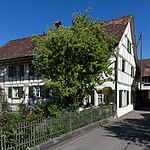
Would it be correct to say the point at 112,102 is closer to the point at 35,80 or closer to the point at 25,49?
the point at 35,80

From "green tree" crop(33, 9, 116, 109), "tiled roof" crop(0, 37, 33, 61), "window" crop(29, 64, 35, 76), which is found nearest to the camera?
"green tree" crop(33, 9, 116, 109)

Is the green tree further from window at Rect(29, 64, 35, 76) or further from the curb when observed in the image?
window at Rect(29, 64, 35, 76)

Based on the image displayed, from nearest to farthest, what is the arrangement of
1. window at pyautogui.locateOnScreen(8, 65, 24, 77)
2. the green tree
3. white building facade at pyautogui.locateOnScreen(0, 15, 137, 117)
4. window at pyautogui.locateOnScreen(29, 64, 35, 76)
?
1. the green tree
2. white building facade at pyautogui.locateOnScreen(0, 15, 137, 117)
3. window at pyautogui.locateOnScreen(29, 64, 35, 76)
4. window at pyautogui.locateOnScreen(8, 65, 24, 77)

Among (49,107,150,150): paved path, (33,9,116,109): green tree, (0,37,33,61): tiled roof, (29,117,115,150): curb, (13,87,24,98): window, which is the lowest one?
(49,107,150,150): paved path

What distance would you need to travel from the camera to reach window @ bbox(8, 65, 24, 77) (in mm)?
23584

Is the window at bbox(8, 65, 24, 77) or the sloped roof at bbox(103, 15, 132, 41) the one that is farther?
the window at bbox(8, 65, 24, 77)

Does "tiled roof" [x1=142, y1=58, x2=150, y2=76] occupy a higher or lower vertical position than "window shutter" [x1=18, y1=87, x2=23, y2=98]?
higher

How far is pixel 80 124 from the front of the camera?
11.5 metres

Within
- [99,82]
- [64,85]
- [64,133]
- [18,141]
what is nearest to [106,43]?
[99,82]

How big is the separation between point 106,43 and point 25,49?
43.8 feet

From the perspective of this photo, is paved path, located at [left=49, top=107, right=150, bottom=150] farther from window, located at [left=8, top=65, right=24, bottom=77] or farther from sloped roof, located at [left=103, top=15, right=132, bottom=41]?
window, located at [left=8, top=65, right=24, bottom=77]

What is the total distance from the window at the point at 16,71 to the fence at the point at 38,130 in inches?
507

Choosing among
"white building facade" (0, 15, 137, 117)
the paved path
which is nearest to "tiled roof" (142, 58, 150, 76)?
"white building facade" (0, 15, 137, 117)

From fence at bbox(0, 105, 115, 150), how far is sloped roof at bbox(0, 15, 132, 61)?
849 centimetres
